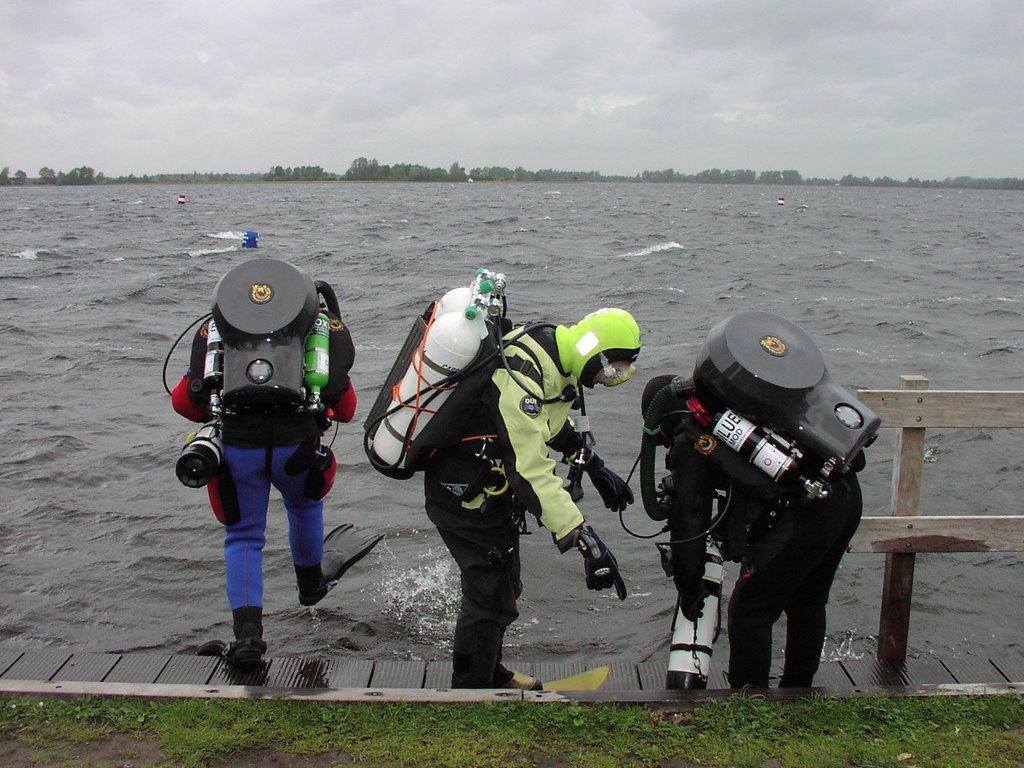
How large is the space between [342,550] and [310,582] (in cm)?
50

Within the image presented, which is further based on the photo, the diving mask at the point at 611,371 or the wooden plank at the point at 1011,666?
the wooden plank at the point at 1011,666

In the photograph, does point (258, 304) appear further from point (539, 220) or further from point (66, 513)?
point (539, 220)

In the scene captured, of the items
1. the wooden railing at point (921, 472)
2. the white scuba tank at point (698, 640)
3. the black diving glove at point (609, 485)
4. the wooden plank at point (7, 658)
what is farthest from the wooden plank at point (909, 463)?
the wooden plank at point (7, 658)

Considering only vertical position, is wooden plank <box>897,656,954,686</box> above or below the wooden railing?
below

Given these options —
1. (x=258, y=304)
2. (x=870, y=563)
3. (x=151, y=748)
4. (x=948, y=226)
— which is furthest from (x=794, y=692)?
(x=948, y=226)

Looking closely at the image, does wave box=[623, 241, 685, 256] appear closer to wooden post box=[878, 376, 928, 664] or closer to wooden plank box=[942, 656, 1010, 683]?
wooden post box=[878, 376, 928, 664]

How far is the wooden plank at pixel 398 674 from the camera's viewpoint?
15.3ft

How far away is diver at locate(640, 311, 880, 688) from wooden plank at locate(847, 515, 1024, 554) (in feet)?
1.95

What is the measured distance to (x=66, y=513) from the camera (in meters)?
8.53

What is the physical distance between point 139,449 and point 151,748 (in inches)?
294

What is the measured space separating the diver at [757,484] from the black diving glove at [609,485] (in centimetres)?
38

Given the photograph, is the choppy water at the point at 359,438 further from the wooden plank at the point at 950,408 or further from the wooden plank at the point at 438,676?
the wooden plank at the point at 950,408

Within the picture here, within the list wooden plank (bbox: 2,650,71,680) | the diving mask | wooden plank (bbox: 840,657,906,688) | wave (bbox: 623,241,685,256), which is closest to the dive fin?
wooden plank (bbox: 840,657,906,688)

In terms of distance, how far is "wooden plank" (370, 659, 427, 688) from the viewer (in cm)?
466
